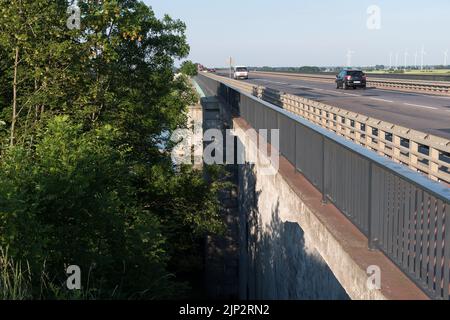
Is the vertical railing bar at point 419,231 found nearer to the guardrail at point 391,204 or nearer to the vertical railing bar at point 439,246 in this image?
the guardrail at point 391,204

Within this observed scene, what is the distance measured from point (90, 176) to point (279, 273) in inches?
219

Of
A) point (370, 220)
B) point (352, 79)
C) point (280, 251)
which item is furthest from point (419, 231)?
point (352, 79)

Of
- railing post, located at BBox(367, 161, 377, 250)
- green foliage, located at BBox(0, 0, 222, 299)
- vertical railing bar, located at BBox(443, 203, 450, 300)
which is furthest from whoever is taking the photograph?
green foliage, located at BBox(0, 0, 222, 299)

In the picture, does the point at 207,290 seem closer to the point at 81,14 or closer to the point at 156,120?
the point at 156,120

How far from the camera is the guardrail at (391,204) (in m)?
4.43

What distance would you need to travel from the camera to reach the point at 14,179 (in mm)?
8336

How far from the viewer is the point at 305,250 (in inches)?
368

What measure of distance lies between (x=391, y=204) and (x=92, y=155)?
6.61 m

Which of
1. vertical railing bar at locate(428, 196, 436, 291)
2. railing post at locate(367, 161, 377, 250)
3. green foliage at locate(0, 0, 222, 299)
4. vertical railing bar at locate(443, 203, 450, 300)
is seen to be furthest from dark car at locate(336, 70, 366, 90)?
vertical railing bar at locate(443, 203, 450, 300)

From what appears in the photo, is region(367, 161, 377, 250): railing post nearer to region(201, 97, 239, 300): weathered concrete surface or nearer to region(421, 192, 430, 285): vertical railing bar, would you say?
region(421, 192, 430, 285): vertical railing bar

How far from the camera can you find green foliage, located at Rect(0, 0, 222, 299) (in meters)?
7.97

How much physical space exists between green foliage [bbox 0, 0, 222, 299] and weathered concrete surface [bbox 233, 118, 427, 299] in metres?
2.57

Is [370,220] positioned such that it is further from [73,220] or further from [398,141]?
[73,220]
